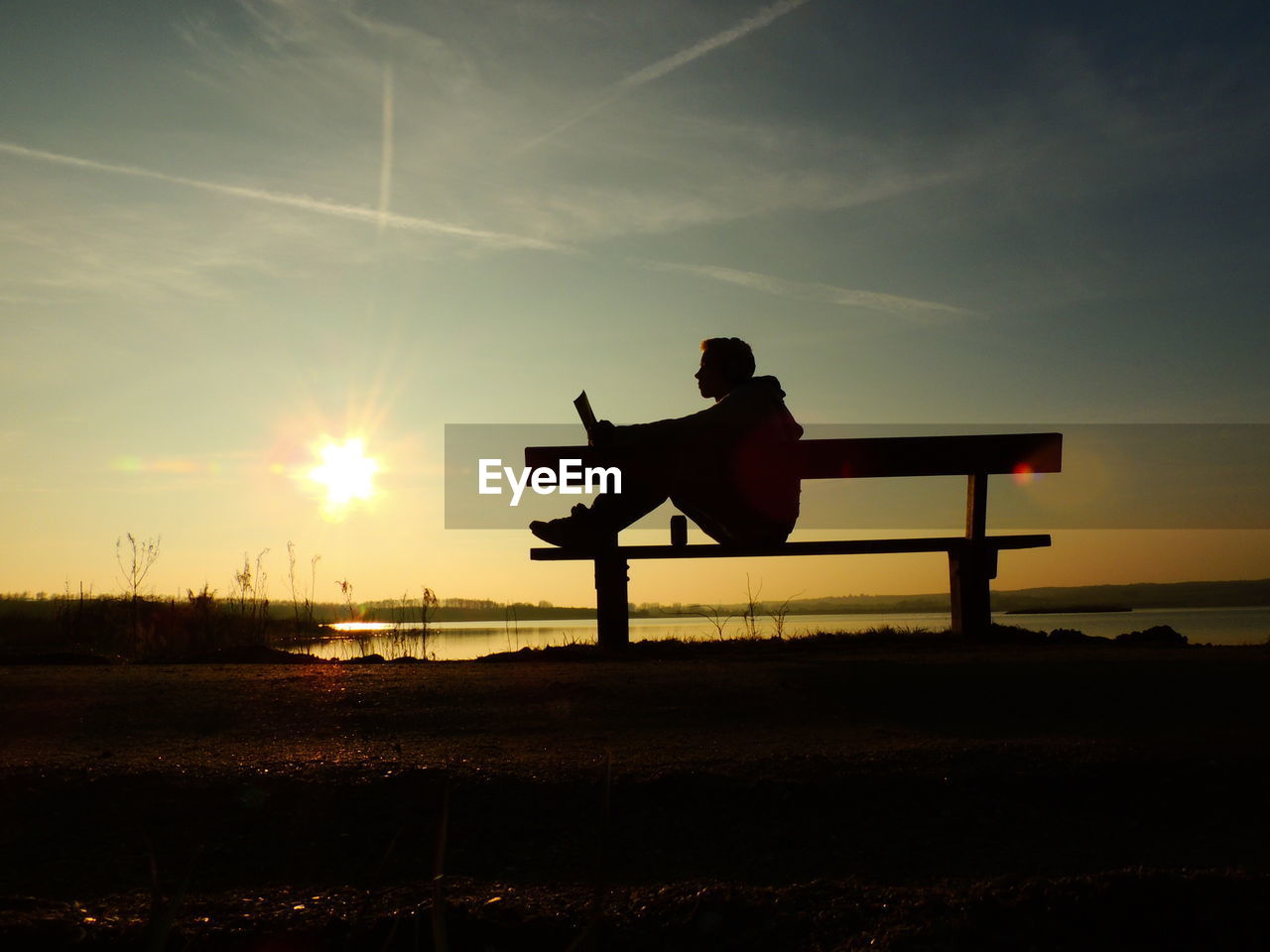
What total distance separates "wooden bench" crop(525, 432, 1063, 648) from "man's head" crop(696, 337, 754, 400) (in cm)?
130

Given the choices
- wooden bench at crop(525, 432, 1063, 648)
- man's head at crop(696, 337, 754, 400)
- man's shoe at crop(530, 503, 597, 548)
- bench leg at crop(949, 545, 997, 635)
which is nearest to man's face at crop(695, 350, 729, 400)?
man's head at crop(696, 337, 754, 400)

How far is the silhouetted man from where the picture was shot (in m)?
5.40

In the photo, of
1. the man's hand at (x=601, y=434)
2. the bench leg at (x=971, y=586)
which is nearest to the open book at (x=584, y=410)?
the man's hand at (x=601, y=434)

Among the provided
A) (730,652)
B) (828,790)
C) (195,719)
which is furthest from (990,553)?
(195,719)

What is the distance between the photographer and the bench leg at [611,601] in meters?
7.06

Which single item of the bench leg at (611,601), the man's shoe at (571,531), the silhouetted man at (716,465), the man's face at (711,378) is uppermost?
the man's face at (711,378)

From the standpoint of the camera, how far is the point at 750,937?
7.77 feet

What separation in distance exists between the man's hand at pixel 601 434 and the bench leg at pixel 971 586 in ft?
11.0

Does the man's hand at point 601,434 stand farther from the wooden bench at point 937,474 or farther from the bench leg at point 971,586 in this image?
the bench leg at point 971,586

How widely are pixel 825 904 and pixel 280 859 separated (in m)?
1.67

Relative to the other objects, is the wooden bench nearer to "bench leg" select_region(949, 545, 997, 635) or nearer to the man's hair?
"bench leg" select_region(949, 545, 997, 635)

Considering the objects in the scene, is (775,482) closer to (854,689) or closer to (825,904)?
(854,689)

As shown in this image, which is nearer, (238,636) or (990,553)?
(990,553)

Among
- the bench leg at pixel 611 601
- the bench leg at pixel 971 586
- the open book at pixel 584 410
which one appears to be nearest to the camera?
the open book at pixel 584 410
